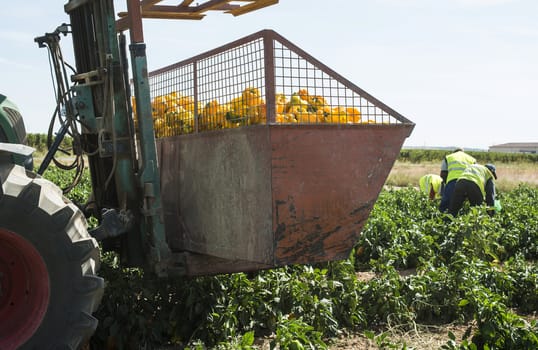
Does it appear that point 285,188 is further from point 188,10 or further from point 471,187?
point 471,187

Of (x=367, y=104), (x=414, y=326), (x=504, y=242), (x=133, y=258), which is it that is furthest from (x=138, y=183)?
(x=504, y=242)

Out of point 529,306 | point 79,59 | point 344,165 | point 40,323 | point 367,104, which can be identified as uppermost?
point 79,59

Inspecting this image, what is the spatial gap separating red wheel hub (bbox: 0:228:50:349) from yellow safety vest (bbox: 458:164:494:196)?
7.91 meters

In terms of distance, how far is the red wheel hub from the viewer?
11.5 ft

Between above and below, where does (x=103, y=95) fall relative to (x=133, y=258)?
above

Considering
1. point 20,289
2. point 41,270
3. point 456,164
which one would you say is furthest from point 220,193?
point 456,164

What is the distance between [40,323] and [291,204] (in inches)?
64.4

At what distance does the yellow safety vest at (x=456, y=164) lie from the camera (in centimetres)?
1046

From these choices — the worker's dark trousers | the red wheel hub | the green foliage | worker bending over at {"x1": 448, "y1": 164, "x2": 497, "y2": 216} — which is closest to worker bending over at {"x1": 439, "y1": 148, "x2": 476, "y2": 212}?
worker bending over at {"x1": 448, "y1": 164, "x2": 497, "y2": 216}

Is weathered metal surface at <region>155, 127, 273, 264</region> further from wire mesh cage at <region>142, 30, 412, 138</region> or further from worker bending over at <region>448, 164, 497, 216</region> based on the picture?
worker bending over at <region>448, 164, 497, 216</region>

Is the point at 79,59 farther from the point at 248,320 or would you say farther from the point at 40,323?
the point at 248,320

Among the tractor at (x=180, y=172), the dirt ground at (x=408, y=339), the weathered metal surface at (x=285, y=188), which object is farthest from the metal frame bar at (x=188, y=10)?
the dirt ground at (x=408, y=339)

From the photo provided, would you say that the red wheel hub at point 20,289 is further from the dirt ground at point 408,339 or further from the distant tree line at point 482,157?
the distant tree line at point 482,157

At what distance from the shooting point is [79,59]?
4.63 meters
